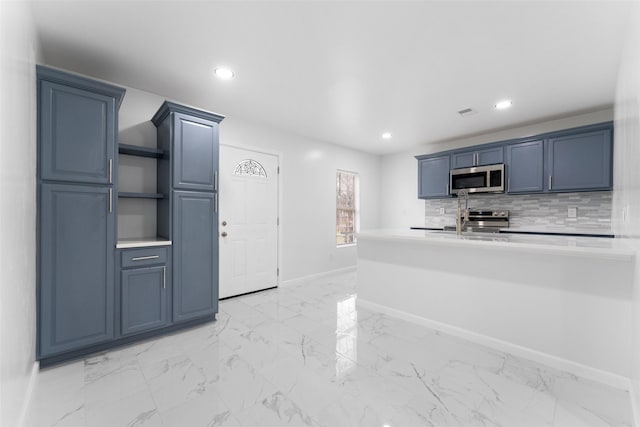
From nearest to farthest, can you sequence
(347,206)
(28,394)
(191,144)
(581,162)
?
(28,394), (191,144), (581,162), (347,206)

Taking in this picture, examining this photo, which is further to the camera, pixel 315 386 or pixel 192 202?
pixel 192 202


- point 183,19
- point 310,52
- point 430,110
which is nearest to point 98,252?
point 183,19

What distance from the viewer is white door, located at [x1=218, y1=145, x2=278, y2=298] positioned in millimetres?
3727

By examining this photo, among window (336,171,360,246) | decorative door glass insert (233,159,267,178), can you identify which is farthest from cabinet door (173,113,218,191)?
window (336,171,360,246)

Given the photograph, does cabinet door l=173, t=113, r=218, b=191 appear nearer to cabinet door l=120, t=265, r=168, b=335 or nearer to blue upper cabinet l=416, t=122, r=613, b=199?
cabinet door l=120, t=265, r=168, b=335

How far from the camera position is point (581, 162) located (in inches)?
142

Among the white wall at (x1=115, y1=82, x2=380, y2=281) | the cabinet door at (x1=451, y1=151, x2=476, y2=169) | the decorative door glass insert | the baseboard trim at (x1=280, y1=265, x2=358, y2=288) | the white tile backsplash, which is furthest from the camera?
the cabinet door at (x1=451, y1=151, x2=476, y2=169)

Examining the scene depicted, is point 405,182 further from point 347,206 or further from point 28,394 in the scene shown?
point 28,394

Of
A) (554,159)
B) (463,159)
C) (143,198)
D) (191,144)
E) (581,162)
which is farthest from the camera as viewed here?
(463,159)

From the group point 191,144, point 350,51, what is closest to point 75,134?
point 191,144

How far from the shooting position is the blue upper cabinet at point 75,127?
2023 millimetres

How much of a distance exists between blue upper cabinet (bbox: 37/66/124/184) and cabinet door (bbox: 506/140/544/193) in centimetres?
475

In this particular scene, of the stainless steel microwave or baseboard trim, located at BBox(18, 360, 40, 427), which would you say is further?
the stainless steel microwave

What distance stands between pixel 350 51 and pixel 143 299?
2729mm
